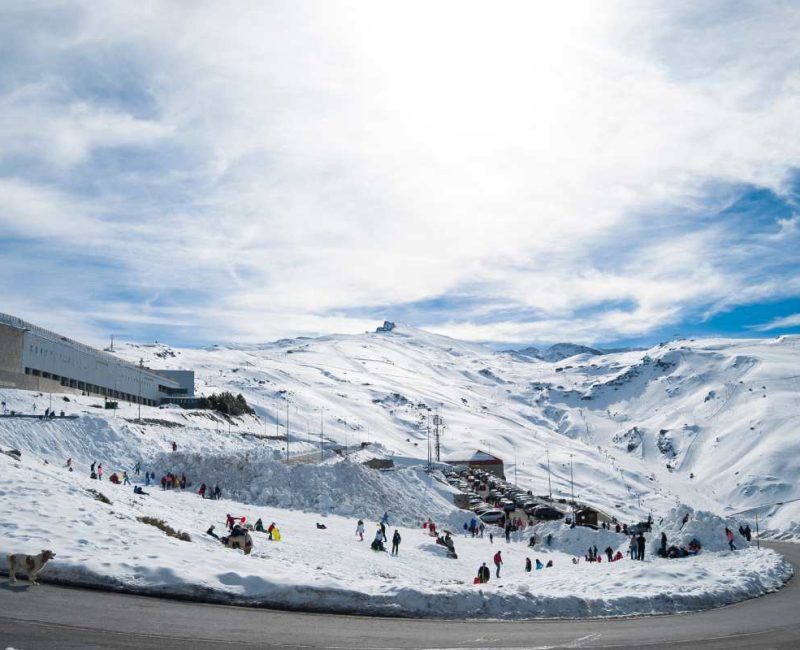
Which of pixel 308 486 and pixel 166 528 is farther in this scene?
pixel 308 486

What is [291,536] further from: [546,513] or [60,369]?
[60,369]

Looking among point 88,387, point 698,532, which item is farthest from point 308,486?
point 88,387

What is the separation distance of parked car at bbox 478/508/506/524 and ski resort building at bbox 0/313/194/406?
43.1 metres

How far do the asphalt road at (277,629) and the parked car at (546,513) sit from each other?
48.7 m

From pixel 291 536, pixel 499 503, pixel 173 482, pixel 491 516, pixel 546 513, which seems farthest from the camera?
pixel 499 503

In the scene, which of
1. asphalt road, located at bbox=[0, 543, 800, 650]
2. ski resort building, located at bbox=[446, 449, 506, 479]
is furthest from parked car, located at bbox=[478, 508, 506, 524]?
ski resort building, located at bbox=[446, 449, 506, 479]

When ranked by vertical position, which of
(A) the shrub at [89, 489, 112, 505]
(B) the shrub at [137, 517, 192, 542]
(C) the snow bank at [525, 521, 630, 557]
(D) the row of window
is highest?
(D) the row of window

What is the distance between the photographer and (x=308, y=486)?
47.2 meters

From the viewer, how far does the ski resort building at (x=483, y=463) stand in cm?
10788

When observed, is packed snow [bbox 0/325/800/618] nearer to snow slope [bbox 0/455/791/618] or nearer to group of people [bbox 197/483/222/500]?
snow slope [bbox 0/455/791/618]

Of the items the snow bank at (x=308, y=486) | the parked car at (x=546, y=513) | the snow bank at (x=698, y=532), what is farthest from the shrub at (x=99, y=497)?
the parked car at (x=546, y=513)

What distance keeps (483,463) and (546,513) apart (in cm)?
4591

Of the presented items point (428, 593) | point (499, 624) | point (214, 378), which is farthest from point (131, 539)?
point (214, 378)

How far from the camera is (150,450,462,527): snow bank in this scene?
45438mm
